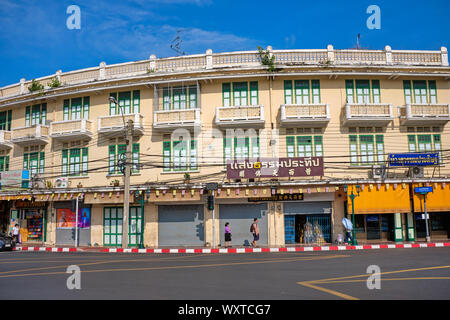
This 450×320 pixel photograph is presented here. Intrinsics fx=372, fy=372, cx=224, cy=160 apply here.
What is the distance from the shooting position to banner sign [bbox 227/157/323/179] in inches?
893

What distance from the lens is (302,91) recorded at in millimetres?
24578

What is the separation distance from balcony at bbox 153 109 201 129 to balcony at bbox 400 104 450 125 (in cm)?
1319

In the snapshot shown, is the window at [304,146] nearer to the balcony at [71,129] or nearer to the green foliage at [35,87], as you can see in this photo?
the balcony at [71,129]

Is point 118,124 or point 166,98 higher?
point 166,98

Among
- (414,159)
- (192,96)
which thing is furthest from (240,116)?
(414,159)

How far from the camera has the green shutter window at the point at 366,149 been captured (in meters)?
23.9

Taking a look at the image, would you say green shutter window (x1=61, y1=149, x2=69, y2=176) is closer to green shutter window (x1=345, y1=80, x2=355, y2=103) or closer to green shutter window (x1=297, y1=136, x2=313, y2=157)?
green shutter window (x1=297, y1=136, x2=313, y2=157)

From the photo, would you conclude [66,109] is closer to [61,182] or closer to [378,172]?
[61,182]

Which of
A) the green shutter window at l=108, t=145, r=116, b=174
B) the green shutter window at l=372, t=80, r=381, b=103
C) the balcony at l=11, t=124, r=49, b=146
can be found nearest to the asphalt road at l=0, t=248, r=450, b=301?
the green shutter window at l=108, t=145, r=116, b=174

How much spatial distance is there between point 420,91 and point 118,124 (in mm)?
20220

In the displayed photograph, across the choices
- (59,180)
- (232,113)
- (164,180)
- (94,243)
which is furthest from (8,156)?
(232,113)

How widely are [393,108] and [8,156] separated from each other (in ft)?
94.1

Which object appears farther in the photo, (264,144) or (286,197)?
(264,144)
